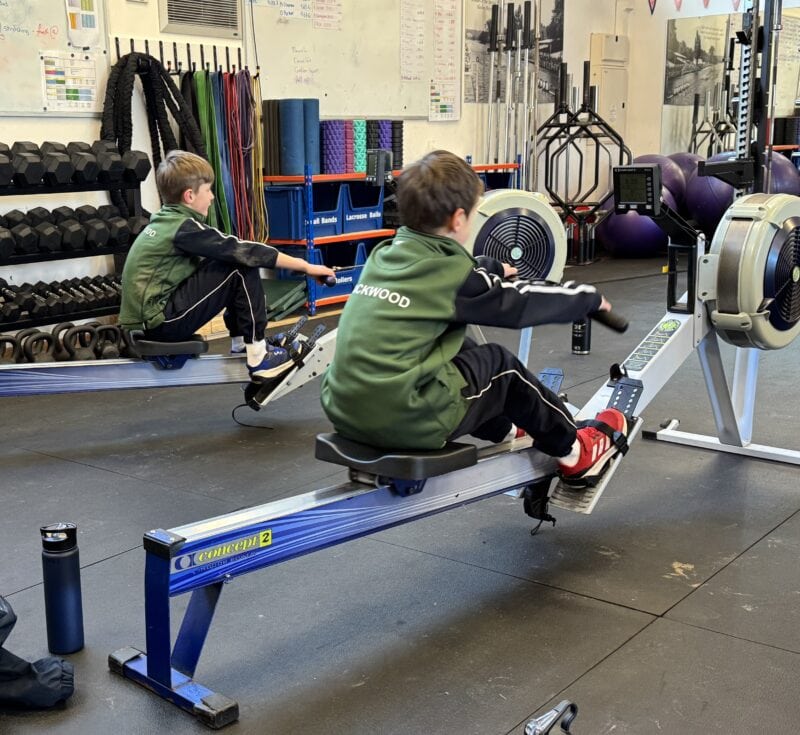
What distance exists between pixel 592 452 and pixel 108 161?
374 cm

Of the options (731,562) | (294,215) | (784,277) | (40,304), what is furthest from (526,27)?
(731,562)

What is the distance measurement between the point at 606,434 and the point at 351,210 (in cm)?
458

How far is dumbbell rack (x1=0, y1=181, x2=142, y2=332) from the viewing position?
16.7 feet

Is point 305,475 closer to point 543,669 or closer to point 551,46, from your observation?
point 543,669

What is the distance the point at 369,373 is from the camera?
219 cm

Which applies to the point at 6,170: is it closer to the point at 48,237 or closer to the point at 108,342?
the point at 48,237

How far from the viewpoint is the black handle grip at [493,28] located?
8852 millimetres

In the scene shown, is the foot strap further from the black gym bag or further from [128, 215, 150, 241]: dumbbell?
[128, 215, 150, 241]: dumbbell

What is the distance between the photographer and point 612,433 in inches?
111

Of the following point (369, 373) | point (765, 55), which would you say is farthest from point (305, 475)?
point (765, 55)

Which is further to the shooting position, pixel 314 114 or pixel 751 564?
pixel 314 114

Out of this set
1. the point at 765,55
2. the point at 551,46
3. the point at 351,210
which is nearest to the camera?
the point at 765,55

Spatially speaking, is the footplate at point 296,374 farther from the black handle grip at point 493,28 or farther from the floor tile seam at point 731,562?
the black handle grip at point 493,28

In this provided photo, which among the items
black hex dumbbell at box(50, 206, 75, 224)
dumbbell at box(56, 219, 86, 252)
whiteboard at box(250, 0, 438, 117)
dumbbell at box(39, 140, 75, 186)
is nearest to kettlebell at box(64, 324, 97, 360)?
dumbbell at box(56, 219, 86, 252)
